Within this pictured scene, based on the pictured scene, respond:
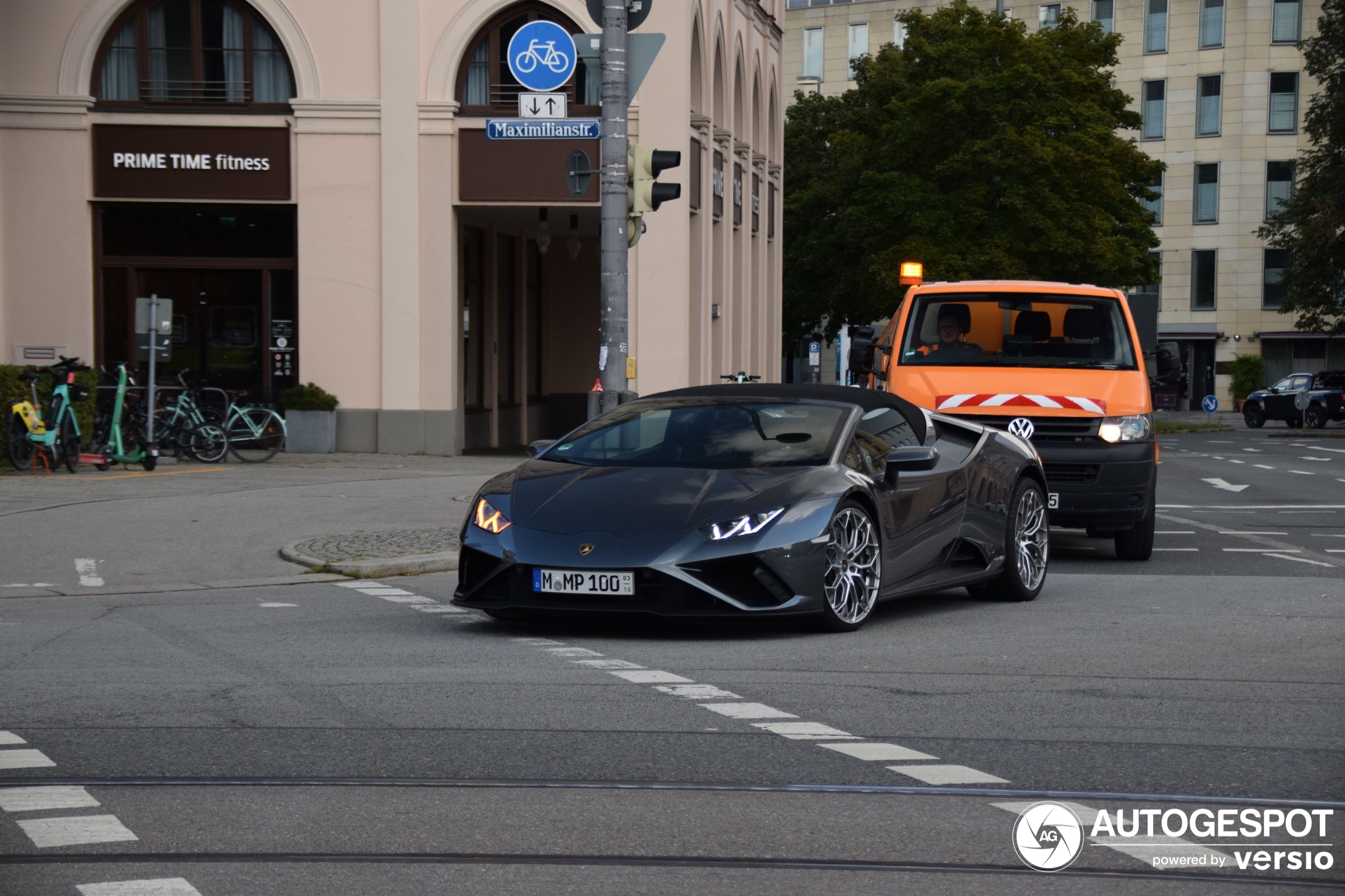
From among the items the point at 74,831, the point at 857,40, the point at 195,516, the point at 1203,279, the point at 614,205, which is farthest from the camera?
the point at 857,40

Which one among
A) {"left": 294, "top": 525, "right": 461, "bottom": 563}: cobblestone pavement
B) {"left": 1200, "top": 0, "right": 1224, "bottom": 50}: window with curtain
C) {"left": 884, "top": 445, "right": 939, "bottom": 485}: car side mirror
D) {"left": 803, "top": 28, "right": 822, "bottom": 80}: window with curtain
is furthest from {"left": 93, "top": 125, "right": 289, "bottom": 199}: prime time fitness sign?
{"left": 803, "top": 28, "right": 822, "bottom": 80}: window with curtain

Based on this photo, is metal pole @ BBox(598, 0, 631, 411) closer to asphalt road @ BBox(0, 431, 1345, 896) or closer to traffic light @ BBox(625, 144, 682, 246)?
traffic light @ BBox(625, 144, 682, 246)

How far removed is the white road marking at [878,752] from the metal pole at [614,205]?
8146 mm

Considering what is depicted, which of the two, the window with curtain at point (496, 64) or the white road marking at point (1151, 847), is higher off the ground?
the window with curtain at point (496, 64)

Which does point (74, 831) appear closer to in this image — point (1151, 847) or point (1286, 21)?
point (1151, 847)

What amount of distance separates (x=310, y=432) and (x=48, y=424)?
630 centimetres

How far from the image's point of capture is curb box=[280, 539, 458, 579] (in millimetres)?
12211

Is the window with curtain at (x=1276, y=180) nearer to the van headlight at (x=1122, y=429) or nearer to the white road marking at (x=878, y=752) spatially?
the van headlight at (x=1122, y=429)

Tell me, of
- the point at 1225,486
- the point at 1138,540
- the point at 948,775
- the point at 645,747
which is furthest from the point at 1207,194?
the point at 948,775

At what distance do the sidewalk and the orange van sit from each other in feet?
14.0

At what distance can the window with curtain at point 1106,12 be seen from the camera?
81.1 m

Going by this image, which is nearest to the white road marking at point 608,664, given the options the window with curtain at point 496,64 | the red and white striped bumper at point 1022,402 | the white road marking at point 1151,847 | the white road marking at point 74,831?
the white road marking at point 74,831

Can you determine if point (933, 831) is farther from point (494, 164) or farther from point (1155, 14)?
point (1155, 14)

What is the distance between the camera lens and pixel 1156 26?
263 ft
